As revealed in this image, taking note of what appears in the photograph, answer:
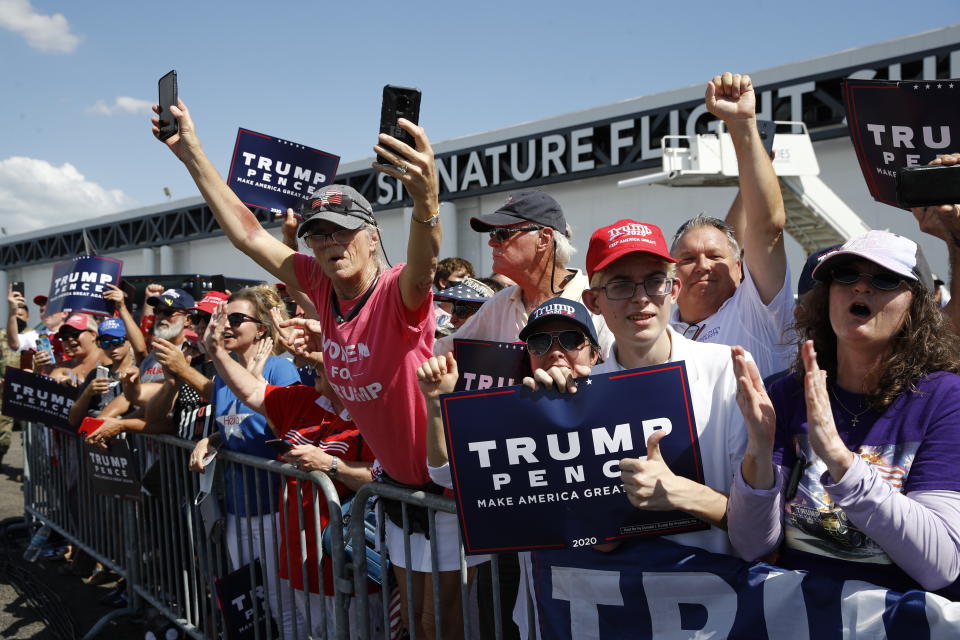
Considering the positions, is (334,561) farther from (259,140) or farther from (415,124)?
(259,140)

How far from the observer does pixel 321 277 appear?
3.14m

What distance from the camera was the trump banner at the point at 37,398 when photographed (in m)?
5.83

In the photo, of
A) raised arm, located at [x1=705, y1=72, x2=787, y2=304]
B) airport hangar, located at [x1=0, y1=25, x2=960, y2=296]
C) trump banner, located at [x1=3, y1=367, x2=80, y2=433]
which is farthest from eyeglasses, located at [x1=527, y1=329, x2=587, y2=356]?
airport hangar, located at [x1=0, y1=25, x2=960, y2=296]

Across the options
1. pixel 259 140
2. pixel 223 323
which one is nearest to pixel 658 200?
pixel 259 140

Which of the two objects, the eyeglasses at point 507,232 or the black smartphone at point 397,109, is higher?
the black smartphone at point 397,109

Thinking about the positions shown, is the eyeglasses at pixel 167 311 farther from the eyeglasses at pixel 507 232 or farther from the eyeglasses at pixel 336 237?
the eyeglasses at pixel 507 232

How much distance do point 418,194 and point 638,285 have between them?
2.48 ft

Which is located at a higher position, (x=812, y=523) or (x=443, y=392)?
(x=443, y=392)

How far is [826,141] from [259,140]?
1504cm

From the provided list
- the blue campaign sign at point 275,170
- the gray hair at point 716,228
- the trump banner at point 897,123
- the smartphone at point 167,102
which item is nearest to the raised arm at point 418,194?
the gray hair at point 716,228

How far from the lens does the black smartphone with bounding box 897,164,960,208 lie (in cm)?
182

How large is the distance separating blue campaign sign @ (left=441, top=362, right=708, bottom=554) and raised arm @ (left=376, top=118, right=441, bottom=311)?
0.59 meters

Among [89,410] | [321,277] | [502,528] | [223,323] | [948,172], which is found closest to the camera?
[948,172]

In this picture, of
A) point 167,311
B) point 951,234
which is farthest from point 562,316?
point 167,311
